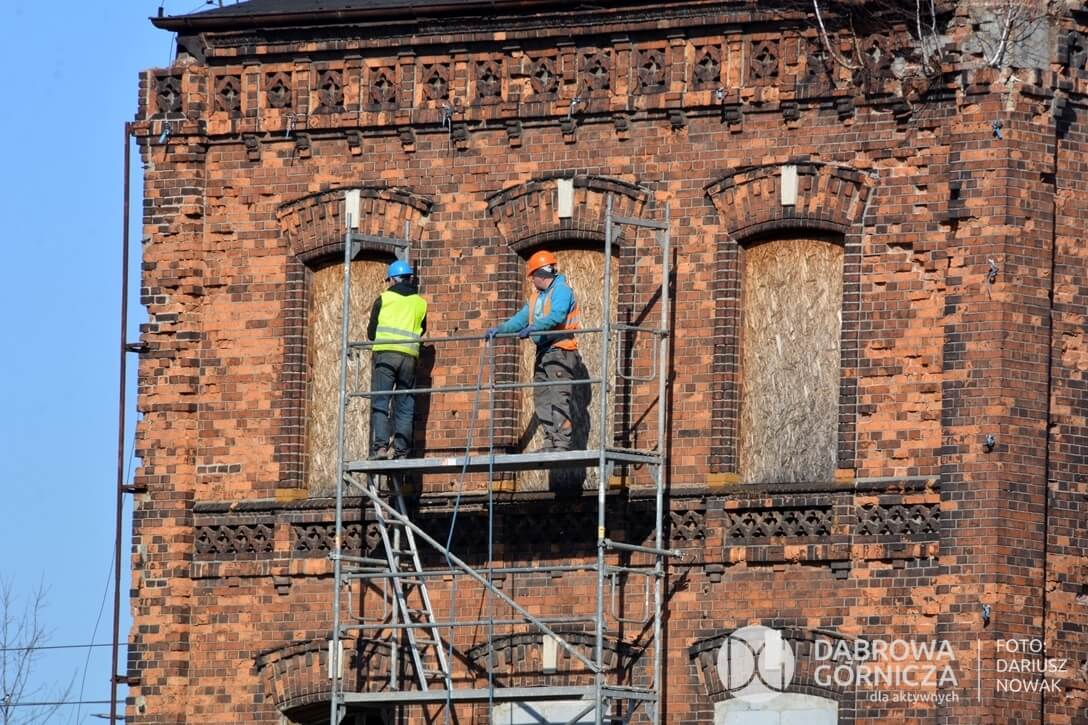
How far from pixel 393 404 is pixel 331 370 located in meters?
1.17

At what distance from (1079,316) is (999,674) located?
3.49 m

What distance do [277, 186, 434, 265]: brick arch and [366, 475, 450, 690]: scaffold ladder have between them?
248 cm

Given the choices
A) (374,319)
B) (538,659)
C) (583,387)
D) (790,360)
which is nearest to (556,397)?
(583,387)

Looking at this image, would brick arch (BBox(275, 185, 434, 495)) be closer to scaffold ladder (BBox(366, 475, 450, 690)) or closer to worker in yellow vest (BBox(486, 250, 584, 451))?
scaffold ladder (BBox(366, 475, 450, 690))

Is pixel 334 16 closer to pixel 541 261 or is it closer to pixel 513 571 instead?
pixel 541 261

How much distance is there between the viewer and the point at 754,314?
29.4 meters

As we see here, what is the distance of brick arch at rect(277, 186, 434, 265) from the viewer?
101 feet

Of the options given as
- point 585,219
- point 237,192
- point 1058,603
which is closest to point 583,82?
point 585,219

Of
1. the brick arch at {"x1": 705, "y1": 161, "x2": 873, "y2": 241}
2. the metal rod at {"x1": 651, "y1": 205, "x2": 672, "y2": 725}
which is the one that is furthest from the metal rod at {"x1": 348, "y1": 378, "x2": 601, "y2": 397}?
the brick arch at {"x1": 705, "y1": 161, "x2": 873, "y2": 241}

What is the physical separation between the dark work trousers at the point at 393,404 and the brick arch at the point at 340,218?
4.44 feet

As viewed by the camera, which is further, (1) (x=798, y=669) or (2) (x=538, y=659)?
(2) (x=538, y=659)

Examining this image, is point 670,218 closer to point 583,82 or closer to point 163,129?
point 583,82

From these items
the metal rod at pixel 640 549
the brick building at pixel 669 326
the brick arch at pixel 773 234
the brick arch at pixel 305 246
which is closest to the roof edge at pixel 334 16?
the brick building at pixel 669 326

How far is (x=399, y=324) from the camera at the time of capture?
98.1 feet
